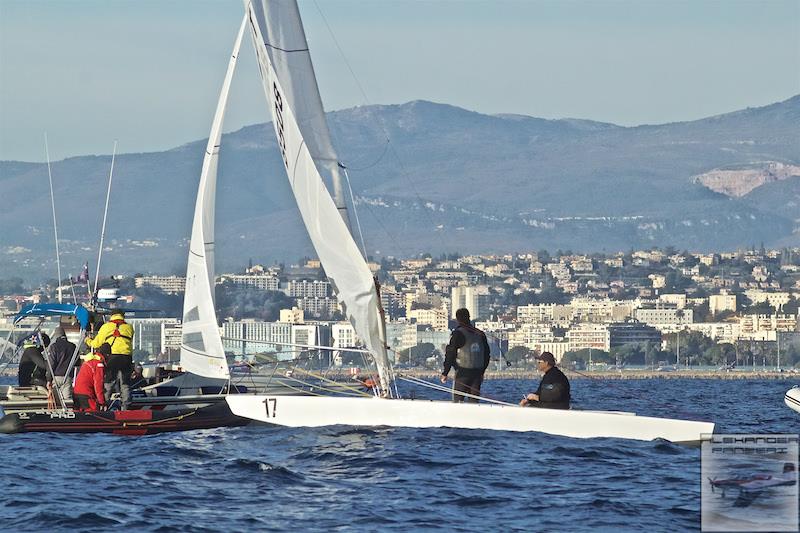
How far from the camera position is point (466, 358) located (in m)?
21.4

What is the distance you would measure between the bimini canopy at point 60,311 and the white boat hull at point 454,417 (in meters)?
4.47

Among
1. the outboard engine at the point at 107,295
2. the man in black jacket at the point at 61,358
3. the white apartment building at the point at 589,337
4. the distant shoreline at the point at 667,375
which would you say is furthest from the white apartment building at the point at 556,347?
the man in black jacket at the point at 61,358

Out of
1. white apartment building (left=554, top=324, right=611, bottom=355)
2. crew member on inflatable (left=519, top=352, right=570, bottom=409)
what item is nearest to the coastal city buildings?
white apartment building (left=554, top=324, right=611, bottom=355)

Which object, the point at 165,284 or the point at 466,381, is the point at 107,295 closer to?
the point at 466,381

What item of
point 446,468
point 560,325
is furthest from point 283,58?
point 560,325

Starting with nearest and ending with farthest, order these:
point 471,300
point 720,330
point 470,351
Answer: point 470,351 → point 720,330 → point 471,300

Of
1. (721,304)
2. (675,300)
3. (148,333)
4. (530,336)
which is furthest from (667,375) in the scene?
(675,300)

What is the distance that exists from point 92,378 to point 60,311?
9.28ft

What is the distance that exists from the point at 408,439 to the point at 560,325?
14997 centimetres

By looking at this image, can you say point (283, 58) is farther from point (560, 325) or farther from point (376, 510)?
point (560, 325)

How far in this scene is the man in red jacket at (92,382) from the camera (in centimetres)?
2281

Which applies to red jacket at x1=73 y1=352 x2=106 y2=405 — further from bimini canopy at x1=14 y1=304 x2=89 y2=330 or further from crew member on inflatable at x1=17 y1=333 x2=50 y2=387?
bimini canopy at x1=14 y1=304 x2=89 y2=330

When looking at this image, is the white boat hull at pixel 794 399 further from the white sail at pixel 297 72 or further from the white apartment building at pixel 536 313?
the white apartment building at pixel 536 313

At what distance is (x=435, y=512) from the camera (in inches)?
608
